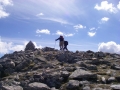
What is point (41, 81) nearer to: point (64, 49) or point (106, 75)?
point (106, 75)

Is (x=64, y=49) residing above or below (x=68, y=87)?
above

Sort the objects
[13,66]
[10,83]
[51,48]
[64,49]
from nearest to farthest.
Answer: [10,83], [13,66], [64,49], [51,48]

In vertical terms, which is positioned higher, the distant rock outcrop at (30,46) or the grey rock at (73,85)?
the distant rock outcrop at (30,46)

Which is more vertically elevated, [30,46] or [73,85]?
[30,46]

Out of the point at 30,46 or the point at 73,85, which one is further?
the point at 30,46

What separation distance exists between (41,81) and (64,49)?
768 inches

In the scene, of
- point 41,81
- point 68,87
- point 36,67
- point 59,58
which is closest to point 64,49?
point 59,58

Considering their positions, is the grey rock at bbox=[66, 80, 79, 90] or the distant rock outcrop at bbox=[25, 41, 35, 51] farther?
the distant rock outcrop at bbox=[25, 41, 35, 51]

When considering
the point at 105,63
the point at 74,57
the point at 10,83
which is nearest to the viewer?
the point at 10,83

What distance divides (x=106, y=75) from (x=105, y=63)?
6965 mm

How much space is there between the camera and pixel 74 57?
118 ft

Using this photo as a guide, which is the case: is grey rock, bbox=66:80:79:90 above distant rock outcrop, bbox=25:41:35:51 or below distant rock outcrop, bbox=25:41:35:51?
below

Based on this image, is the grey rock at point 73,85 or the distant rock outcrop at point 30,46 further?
the distant rock outcrop at point 30,46

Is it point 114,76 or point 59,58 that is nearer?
point 114,76
